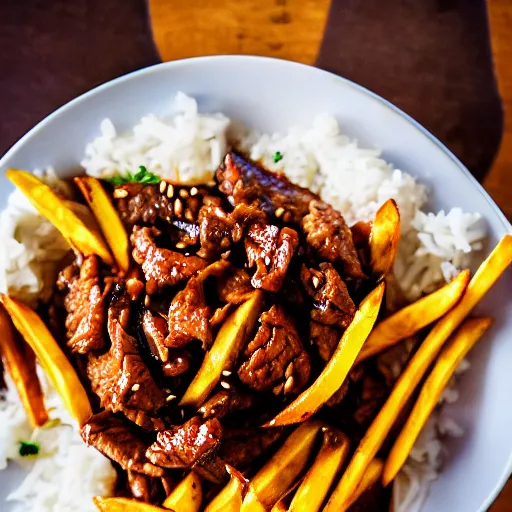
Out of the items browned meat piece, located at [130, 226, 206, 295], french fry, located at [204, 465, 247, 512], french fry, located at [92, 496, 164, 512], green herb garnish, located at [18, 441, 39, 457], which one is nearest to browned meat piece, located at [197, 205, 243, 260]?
browned meat piece, located at [130, 226, 206, 295]

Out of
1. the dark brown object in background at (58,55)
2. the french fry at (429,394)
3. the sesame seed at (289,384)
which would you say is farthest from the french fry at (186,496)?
the dark brown object in background at (58,55)

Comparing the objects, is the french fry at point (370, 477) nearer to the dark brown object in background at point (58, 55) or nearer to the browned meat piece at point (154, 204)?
the browned meat piece at point (154, 204)

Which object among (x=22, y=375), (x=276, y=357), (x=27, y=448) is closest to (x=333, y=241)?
(x=276, y=357)

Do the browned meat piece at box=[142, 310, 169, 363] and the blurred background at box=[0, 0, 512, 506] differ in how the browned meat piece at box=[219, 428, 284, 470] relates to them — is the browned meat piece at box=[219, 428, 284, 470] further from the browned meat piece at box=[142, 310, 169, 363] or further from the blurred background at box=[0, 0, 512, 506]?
the blurred background at box=[0, 0, 512, 506]

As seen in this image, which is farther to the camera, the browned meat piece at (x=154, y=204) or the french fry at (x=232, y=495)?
the browned meat piece at (x=154, y=204)

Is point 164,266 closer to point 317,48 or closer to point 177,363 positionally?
point 177,363

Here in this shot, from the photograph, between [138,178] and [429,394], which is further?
[138,178]
